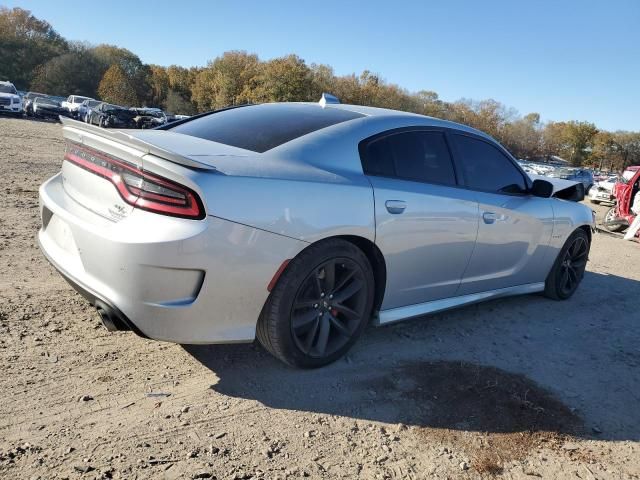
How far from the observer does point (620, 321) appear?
15.8ft

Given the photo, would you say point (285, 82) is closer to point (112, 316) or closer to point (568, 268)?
point (568, 268)

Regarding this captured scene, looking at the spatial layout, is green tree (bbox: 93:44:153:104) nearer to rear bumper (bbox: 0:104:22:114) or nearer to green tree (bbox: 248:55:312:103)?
green tree (bbox: 248:55:312:103)

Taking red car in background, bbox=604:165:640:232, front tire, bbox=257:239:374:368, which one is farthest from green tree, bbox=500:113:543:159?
front tire, bbox=257:239:374:368

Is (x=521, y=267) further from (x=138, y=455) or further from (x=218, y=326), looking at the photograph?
(x=138, y=455)

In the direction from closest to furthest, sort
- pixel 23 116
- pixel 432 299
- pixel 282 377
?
pixel 282 377 < pixel 432 299 < pixel 23 116

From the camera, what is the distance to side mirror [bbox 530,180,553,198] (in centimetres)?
444

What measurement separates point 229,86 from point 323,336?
68.8 metres

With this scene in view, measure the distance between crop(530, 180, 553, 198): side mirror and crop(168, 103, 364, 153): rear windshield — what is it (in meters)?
1.90

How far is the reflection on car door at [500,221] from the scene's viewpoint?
392 cm

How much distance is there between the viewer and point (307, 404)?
2.78 meters

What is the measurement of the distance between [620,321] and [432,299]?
2299mm

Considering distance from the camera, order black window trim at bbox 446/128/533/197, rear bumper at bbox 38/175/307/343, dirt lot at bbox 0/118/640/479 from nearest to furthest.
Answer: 1. dirt lot at bbox 0/118/640/479
2. rear bumper at bbox 38/175/307/343
3. black window trim at bbox 446/128/533/197

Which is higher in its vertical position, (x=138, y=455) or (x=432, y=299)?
(x=432, y=299)

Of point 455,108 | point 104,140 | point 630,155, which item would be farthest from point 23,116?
point 630,155
